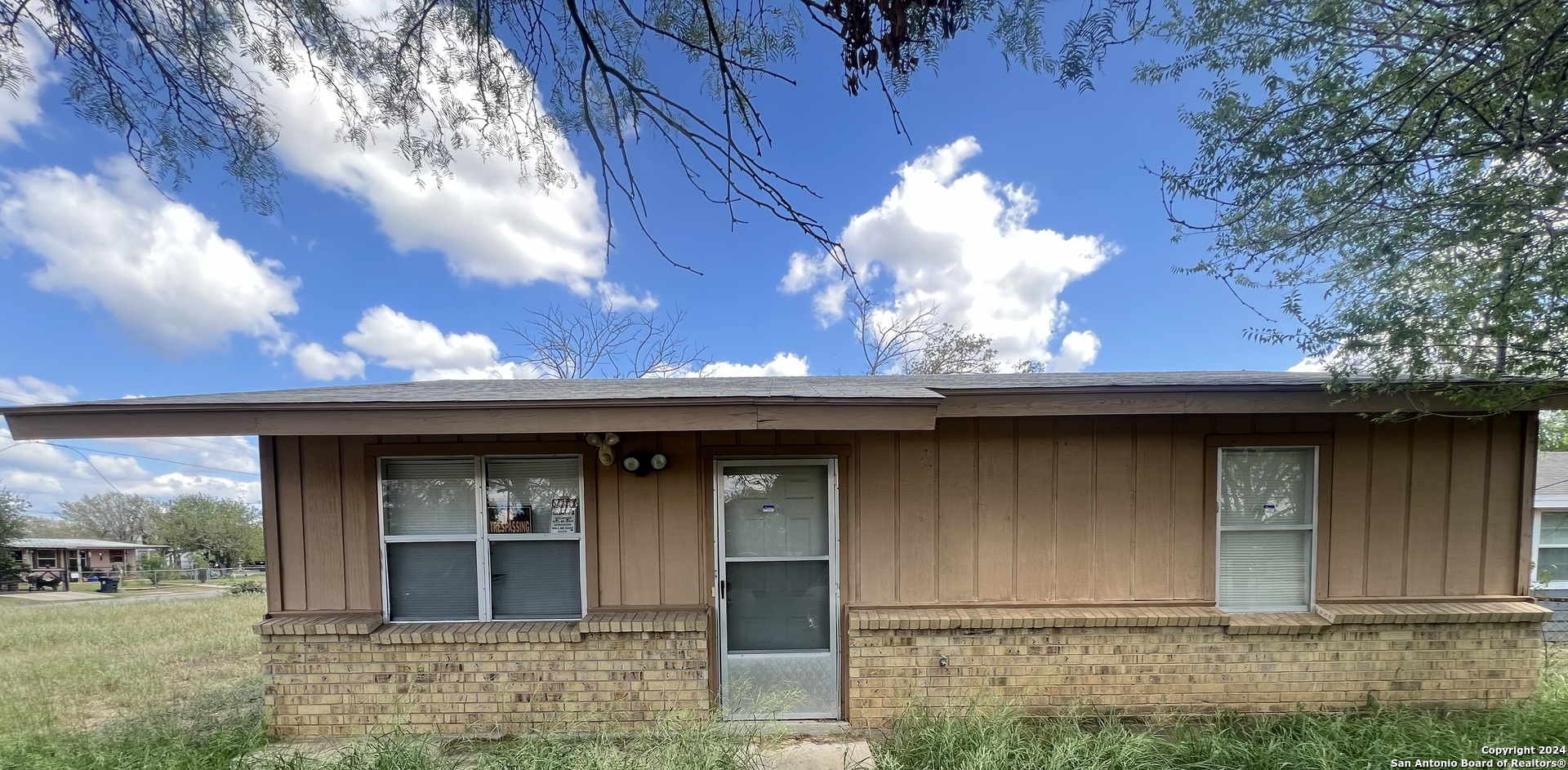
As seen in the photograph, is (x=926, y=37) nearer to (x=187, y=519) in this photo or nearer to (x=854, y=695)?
(x=854, y=695)

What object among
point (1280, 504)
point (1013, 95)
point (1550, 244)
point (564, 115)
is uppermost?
point (1013, 95)

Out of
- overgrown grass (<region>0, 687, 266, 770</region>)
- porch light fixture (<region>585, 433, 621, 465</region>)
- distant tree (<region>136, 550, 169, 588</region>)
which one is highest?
porch light fixture (<region>585, 433, 621, 465</region>)

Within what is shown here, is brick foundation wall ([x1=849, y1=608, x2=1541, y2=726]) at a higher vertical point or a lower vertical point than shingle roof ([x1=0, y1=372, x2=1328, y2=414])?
lower

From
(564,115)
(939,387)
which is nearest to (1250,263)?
(939,387)

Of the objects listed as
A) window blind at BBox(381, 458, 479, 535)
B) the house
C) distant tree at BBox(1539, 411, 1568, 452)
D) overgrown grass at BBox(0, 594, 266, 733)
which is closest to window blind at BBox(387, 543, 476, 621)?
the house

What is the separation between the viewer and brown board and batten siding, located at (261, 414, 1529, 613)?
11.5ft

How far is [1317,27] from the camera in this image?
317 centimetres

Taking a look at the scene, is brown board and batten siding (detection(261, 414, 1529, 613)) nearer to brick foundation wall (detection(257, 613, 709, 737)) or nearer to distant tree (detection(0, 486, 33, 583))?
brick foundation wall (detection(257, 613, 709, 737))

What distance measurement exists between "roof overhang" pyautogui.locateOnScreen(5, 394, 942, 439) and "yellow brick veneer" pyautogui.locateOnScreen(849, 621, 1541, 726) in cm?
166

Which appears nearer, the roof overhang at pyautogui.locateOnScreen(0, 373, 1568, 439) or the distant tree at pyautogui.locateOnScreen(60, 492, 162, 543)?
the roof overhang at pyautogui.locateOnScreen(0, 373, 1568, 439)

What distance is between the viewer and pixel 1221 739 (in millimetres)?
3059

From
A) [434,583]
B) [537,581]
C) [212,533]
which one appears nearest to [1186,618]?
[537,581]

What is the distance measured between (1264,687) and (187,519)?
57.1 meters

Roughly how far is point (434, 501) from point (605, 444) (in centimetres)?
125
